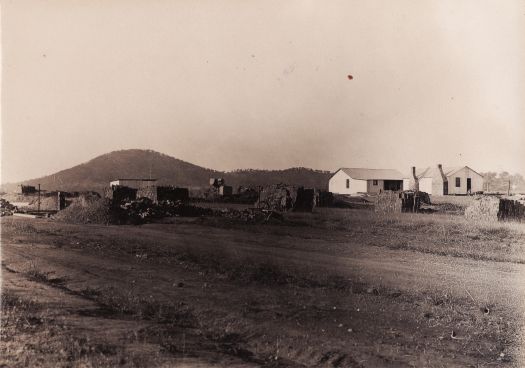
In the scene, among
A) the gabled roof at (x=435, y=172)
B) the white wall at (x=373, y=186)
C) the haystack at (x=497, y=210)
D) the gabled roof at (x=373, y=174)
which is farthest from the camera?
the gabled roof at (x=373, y=174)

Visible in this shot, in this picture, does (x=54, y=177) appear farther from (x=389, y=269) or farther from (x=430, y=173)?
(x=389, y=269)

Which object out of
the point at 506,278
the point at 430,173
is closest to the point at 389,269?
the point at 506,278

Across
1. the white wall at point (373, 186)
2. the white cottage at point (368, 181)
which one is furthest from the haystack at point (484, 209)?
the white wall at point (373, 186)

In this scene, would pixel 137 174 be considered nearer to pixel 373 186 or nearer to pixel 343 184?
pixel 343 184

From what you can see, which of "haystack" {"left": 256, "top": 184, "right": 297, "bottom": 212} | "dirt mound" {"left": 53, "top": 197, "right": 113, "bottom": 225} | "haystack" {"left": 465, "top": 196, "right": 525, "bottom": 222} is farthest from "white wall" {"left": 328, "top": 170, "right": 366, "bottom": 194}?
"dirt mound" {"left": 53, "top": 197, "right": 113, "bottom": 225}

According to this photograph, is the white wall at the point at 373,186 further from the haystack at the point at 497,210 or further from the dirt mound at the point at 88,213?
the dirt mound at the point at 88,213

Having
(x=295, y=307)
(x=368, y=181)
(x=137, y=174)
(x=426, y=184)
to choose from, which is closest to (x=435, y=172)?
(x=426, y=184)
